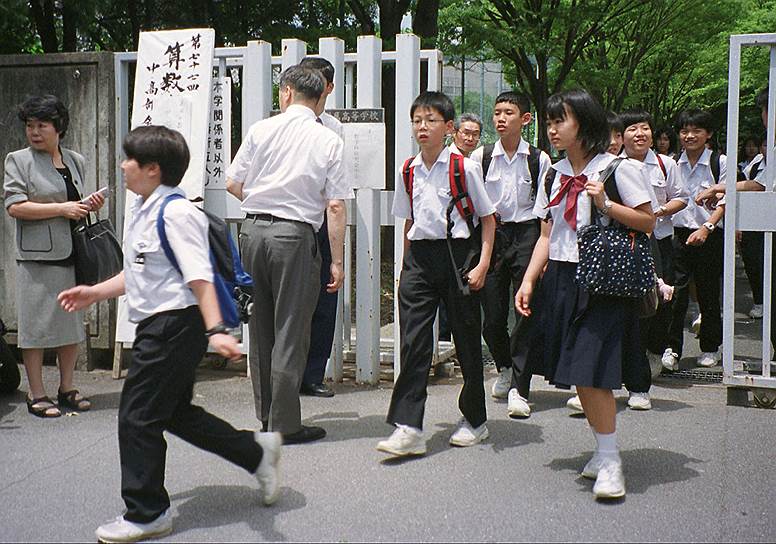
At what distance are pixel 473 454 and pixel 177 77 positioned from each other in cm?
340

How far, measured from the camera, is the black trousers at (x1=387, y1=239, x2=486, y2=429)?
4.72 m

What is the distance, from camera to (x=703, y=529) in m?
3.81

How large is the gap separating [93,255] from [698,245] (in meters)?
4.39

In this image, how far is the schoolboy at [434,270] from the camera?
4.73 metres

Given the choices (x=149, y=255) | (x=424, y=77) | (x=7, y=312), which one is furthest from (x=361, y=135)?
(x=7, y=312)

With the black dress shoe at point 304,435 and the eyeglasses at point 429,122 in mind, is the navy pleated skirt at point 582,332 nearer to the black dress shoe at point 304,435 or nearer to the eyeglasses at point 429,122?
the eyeglasses at point 429,122

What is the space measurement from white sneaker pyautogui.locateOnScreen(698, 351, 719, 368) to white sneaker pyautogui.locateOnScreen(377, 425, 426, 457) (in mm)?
3360

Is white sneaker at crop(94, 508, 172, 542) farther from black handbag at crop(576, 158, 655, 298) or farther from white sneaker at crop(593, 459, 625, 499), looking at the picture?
black handbag at crop(576, 158, 655, 298)

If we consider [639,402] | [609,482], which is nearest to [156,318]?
[609,482]

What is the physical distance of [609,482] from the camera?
13.4ft

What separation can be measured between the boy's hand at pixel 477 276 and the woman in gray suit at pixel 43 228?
239cm

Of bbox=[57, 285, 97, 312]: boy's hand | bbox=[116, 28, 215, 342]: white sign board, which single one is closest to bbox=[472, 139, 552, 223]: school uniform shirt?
bbox=[116, 28, 215, 342]: white sign board

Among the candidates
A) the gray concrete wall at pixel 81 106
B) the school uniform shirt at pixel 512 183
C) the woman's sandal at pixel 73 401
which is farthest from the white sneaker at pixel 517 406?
the gray concrete wall at pixel 81 106

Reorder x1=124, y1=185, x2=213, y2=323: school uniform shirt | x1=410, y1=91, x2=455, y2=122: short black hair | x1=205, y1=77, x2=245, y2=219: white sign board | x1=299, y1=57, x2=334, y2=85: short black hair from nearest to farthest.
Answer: x1=124, y1=185, x2=213, y2=323: school uniform shirt
x1=410, y1=91, x2=455, y2=122: short black hair
x1=299, y1=57, x2=334, y2=85: short black hair
x1=205, y1=77, x2=245, y2=219: white sign board
